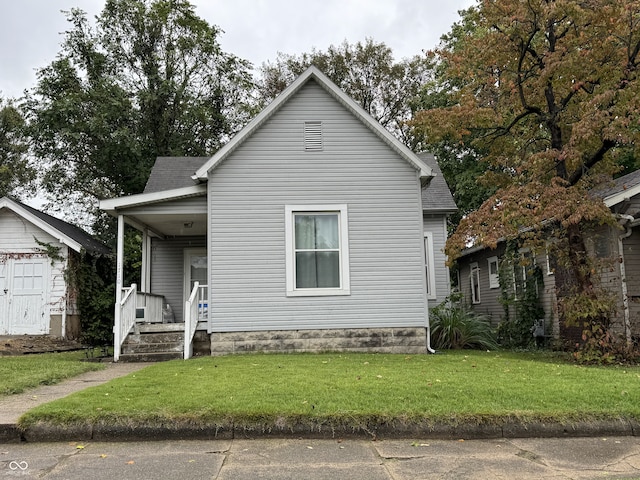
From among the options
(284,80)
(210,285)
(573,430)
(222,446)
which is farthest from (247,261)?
(284,80)

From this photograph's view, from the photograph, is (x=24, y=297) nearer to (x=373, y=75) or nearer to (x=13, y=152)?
(x=13, y=152)

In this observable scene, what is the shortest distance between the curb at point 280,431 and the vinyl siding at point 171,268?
9.15m

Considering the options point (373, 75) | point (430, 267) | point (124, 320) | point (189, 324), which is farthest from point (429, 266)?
point (373, 75)

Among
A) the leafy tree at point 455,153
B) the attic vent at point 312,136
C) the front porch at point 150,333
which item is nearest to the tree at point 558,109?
the attic vent at point 312,136

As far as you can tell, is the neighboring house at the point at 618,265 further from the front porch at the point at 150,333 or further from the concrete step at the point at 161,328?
the concrete step at the point at 161,328

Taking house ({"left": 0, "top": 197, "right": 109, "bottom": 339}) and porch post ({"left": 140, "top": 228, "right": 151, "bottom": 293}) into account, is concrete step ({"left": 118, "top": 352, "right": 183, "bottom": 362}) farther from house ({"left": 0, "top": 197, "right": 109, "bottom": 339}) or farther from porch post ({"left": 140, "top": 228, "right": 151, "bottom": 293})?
house ({"left": 0, "top": 197, "right": 109, "bottom": 339})

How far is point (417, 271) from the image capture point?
11094 millimetres

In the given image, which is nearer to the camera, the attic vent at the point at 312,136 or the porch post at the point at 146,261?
the attic vent at the point at 312,136

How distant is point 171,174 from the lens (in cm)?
1561

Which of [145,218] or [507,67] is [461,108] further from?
[145,218]

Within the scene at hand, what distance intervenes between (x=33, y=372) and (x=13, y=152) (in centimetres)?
2459

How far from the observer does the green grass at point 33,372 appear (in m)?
7.09

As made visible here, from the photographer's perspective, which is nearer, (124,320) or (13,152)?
(124,320)

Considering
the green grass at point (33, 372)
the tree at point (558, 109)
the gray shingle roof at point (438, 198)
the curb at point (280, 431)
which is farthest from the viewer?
the gray shingle roof at point (438, 198)
